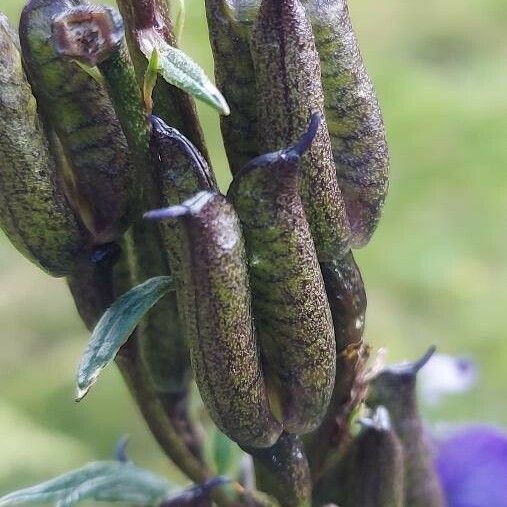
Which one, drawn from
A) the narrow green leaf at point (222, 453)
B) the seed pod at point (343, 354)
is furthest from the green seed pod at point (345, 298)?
the narrow green leaf at point (222, 453)

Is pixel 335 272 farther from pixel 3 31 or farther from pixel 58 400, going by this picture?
pixel 58 400

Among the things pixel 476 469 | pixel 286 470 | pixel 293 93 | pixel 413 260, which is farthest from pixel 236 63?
pixel 413 260

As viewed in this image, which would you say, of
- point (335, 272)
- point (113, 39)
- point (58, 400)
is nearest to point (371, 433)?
point (335, 272)

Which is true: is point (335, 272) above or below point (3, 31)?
below

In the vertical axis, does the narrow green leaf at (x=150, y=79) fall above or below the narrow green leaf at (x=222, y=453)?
above

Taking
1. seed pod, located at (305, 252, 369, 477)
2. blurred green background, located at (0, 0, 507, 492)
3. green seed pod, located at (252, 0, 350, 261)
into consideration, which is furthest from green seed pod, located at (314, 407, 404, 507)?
blurred green background, located at (0, 0, 507, 492)

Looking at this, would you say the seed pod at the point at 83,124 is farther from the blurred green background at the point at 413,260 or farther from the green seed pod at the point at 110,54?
the blurred green background at the point at 413,260
